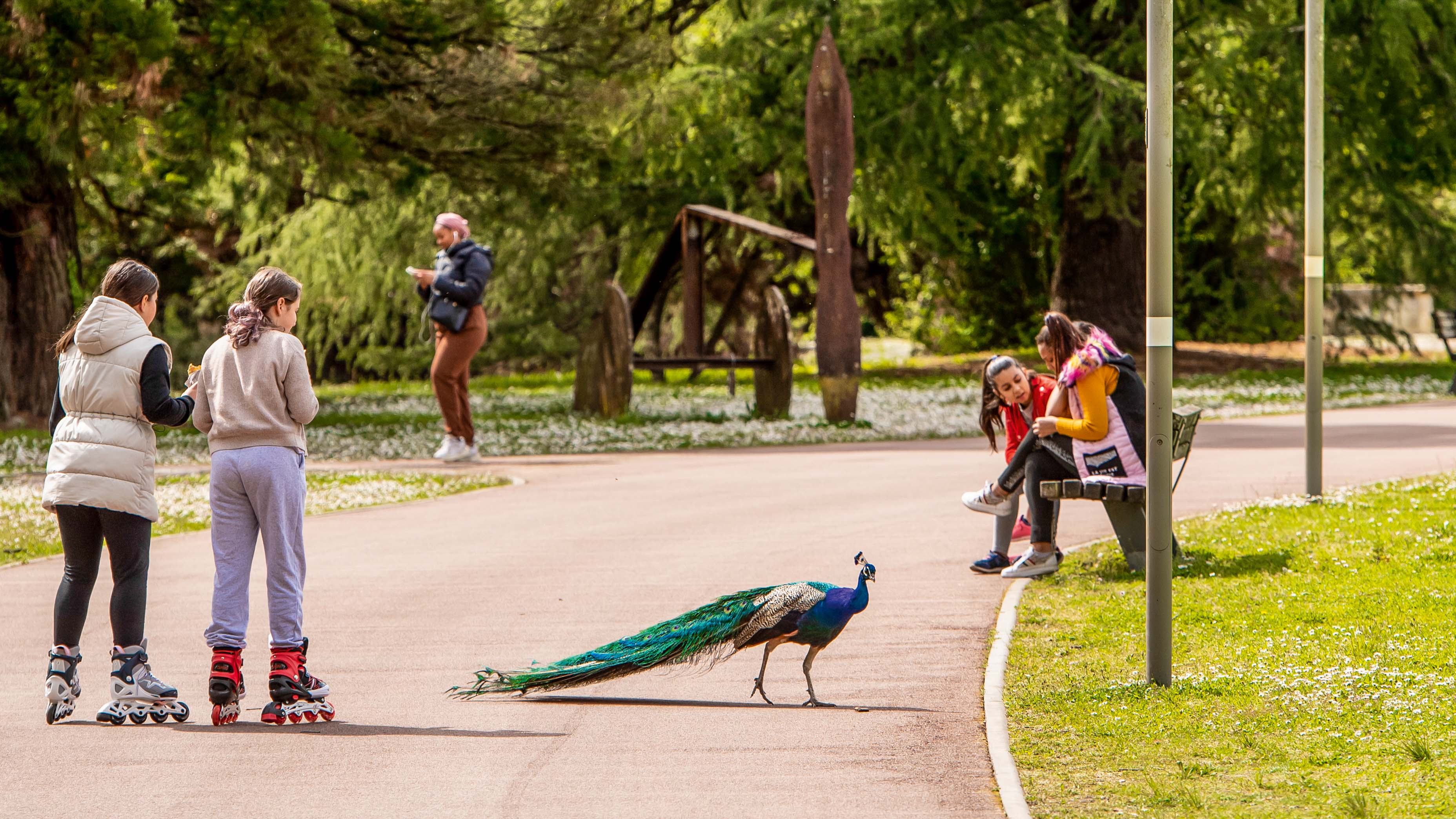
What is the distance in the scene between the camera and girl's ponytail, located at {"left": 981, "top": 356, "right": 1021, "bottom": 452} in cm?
945

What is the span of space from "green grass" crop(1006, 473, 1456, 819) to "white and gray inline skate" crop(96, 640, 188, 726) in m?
3.18

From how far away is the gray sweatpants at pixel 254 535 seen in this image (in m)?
6.25

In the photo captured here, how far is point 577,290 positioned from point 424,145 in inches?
513

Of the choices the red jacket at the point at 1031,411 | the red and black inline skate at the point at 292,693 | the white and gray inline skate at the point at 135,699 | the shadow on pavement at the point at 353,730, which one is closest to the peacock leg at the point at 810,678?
the shadow on pavement at the point at 353,730

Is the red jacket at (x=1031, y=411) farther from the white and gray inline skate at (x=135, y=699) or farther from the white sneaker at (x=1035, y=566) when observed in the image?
the white and gray inline skate at (x=135, y=699)

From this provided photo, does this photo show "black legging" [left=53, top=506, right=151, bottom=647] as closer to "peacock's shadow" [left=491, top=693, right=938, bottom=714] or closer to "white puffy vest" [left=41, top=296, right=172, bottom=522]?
"white puffy vest" [left=41, top=296, right=172, bottom=522]

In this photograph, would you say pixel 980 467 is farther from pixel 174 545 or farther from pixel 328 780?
pixel 328 780

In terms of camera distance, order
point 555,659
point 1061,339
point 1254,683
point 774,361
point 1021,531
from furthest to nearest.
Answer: point 774,361 → point 1021,531 → point 1061,339 → point 555,659 → point 1254,683

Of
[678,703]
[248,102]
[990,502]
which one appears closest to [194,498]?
[248,102]

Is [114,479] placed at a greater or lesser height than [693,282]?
lesser

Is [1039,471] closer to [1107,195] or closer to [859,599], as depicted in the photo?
[859,599]

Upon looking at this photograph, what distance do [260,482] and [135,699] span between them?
95 centimetres

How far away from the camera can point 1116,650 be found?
7215mm

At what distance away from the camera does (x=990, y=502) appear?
940cm
